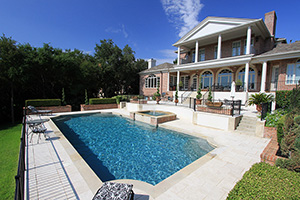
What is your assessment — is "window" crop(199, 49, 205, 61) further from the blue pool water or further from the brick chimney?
the blue pool water

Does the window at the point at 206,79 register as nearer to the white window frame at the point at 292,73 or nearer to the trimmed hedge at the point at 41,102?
the white window frame at the point at 292,73

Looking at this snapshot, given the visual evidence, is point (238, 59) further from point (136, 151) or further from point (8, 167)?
point (8, 167)

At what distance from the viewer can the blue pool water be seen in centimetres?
494

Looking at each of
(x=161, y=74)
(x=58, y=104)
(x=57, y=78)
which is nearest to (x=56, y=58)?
(x=57, y=78)

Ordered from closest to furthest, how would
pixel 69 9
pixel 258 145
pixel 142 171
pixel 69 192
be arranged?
pixel 69 192
pixel 142 171
pixel 258 145
pixel 69 9

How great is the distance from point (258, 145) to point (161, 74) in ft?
58.5

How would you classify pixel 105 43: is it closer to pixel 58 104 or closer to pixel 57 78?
pixel 57 78

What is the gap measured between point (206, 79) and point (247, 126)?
1171 centimetres

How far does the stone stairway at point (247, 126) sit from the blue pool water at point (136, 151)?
2998mm

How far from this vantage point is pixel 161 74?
2273 centimetres

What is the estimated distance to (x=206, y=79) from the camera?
63.1 feet

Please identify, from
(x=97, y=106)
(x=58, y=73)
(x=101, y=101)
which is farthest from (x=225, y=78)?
(x=58, y=73)

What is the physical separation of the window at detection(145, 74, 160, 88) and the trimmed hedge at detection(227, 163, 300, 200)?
839 inches

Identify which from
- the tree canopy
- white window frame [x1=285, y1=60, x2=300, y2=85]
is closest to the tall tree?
the tree canopy
